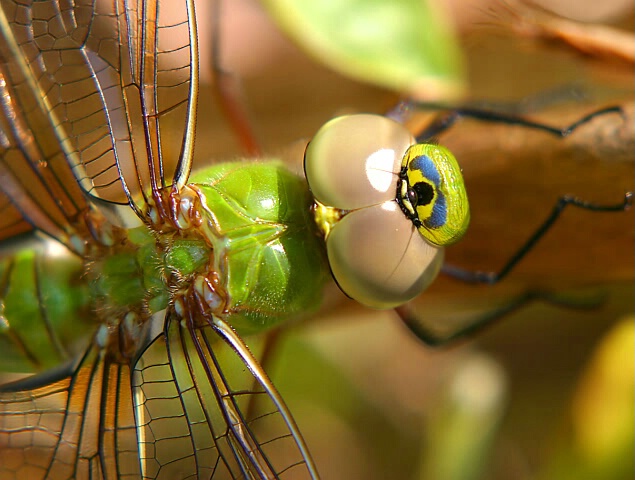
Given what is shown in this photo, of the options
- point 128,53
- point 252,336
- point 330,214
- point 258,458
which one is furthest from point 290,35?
point 258,458

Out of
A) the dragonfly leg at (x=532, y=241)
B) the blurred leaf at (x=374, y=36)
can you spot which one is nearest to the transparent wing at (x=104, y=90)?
the blurred leaf at (x=374, y=36)

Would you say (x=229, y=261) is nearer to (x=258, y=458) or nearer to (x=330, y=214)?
(x=330, y=214)

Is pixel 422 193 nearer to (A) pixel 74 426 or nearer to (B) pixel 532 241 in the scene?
(B) pixel 532 241

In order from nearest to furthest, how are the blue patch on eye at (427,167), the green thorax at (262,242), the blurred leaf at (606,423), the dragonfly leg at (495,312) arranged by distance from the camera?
1. the blue patch on eye at (427,167)
2. the green thorax at (262,242)
3. the blurred leaf at (606,423)
4. the dragonfly leg at (495,312)

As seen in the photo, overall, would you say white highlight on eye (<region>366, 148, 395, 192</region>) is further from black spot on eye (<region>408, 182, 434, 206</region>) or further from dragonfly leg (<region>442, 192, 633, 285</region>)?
dragonfly leg (<region>442, 192, 633, 285</region>)

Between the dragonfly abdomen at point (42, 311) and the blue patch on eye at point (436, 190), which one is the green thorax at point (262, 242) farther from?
the dragonfly abdomen at point (42, 311)

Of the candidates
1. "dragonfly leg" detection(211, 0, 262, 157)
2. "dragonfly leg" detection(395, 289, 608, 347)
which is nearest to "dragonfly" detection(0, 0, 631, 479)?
"dragonfly leg" detection(395, 289, 608, 347)
